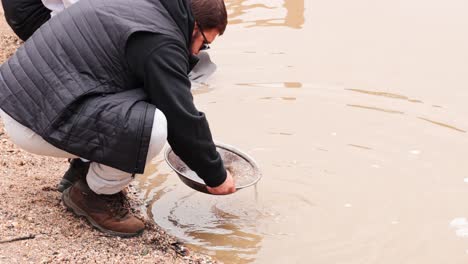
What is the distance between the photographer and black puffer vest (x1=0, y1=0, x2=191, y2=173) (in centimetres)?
323

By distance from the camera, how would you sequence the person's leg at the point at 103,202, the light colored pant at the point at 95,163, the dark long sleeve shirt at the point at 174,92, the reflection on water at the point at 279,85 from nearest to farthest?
the dark long sleeve shirt at the point at 174,92 → the light colored pant at the point at 95,163 → the person's leg at the point at 103,202 → the reflection on water at the point at 279,85

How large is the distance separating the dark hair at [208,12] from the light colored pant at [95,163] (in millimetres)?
447

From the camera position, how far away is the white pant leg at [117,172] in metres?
3.27

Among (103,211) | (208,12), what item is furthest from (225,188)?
(208,12)

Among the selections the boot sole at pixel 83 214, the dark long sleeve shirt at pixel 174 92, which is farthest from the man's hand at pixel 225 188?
the boot sole at pixel 83 214

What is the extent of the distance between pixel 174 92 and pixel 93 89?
35 cm

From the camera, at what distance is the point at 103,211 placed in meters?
3.67

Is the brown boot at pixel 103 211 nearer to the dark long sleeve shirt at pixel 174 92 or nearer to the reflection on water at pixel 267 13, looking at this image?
the dark long sleeve shirt at pixel 174 92

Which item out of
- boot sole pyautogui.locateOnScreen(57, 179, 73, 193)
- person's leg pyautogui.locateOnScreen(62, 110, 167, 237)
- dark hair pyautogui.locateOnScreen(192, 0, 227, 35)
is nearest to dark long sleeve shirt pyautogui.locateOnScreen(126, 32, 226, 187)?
dark hair pyautogui.locateOnScreen(192, 0, 227, 35)

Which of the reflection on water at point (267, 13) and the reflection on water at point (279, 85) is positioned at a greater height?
the reflection on water at point (279, 85)

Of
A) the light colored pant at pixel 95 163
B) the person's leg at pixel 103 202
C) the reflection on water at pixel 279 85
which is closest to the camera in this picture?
the light colored pant at pixel 95 163

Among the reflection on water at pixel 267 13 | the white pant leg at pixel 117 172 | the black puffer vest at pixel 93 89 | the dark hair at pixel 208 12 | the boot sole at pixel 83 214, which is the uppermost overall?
the dark hair at pixel 208 12

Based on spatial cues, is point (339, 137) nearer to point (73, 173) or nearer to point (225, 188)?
point (225, 188)

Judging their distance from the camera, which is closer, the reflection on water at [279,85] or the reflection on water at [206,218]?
the reflection on water at [206,218]
